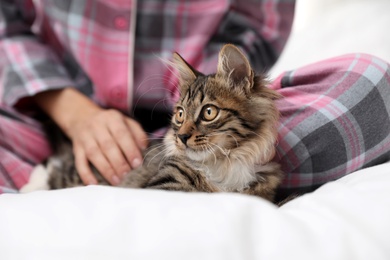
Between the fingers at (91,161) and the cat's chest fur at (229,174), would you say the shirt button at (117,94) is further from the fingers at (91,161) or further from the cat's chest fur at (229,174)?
the cat's chest fur at (229,174)

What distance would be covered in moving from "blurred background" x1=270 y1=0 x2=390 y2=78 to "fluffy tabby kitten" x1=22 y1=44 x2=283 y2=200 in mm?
516

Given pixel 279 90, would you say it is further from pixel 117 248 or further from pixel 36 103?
pixel 36 103

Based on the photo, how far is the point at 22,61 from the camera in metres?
1.32

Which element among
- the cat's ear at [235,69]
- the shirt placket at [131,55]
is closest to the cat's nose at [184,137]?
the cat's ear at [235,69]

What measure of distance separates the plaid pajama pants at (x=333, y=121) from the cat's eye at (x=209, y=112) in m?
0.18

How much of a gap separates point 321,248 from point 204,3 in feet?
3.38

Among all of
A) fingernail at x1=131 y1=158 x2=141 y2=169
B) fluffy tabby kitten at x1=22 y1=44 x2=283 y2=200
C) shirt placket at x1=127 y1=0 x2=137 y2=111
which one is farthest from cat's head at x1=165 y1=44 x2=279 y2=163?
shirt placket at x1=127 y1=0 x2=137 y2=111

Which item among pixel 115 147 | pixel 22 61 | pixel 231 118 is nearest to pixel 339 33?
pixel 231 118

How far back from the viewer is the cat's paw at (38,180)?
3.73 feet

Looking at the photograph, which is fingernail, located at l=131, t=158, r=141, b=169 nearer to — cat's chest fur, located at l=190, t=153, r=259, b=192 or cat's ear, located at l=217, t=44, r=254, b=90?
cat's chest fur, located at l=190, t=153, r=259, b=192

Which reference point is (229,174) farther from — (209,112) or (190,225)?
(190,225)

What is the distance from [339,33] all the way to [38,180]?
1.20 meters

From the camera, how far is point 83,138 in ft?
3.86

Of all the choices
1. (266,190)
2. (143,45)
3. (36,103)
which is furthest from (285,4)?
(36,103)
